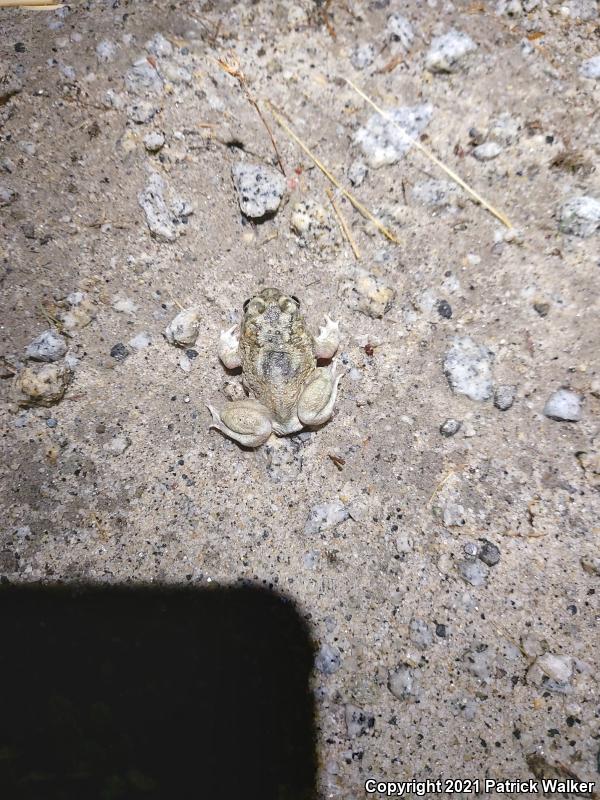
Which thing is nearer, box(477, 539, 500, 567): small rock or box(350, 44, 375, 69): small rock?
box(477, 539, 500, 567): small rock

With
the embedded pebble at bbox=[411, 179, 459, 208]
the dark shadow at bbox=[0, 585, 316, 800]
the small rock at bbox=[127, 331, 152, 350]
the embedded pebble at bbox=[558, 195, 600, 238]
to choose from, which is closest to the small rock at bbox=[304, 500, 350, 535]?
the dark shadow at bbox=[0, 585, 316, 800]

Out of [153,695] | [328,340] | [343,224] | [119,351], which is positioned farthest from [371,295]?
[153,695]

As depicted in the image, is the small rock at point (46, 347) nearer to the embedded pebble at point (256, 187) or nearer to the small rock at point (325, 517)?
the embedded pebble at point (256, 187)

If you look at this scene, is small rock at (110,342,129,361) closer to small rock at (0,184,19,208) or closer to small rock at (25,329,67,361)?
small rock at (25,329,67,361)

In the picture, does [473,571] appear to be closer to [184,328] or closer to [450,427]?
[450,427]

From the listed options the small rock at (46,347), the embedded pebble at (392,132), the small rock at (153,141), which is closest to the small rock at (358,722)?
the small rock at (46,347)

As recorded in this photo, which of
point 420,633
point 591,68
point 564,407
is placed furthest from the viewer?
point 591,68

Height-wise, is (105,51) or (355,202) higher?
(105,51)
